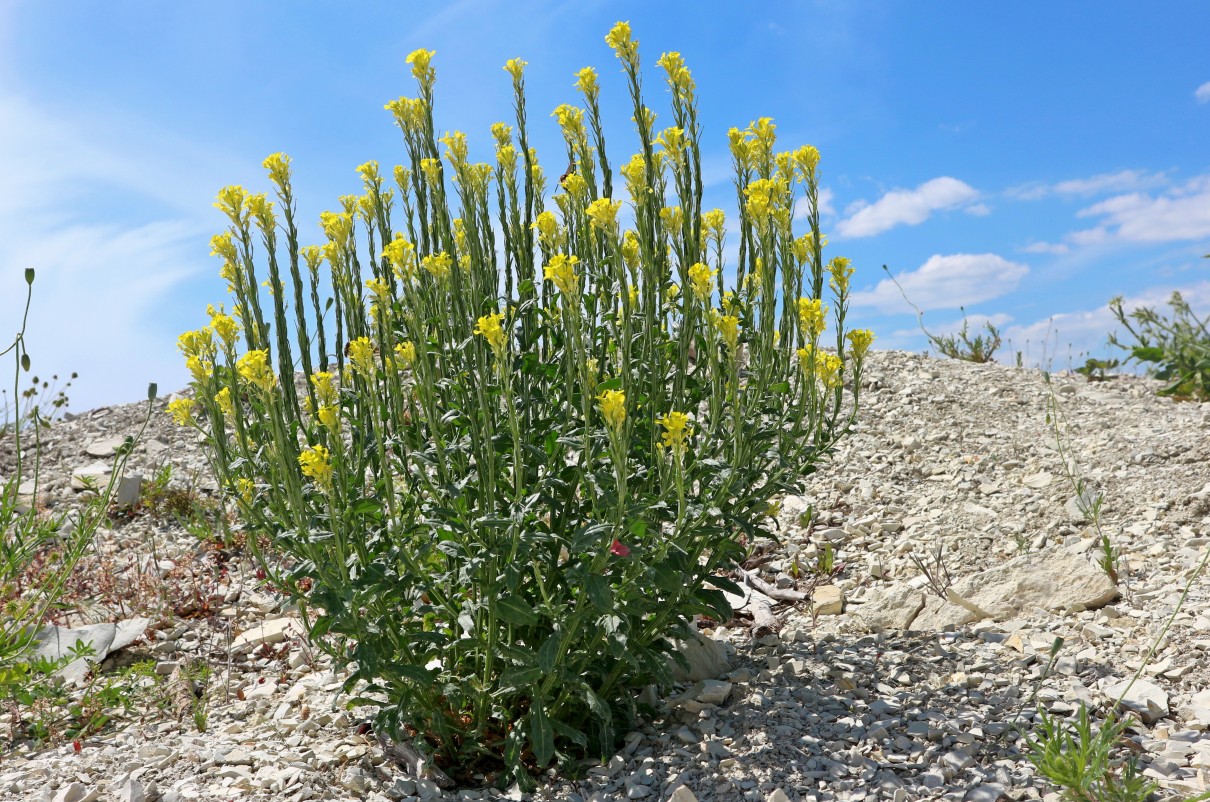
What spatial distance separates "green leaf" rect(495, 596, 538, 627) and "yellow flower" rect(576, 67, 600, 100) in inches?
70.8

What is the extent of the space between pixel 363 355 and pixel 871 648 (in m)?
2.51

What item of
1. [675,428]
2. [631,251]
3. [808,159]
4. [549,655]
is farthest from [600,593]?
[808,159]

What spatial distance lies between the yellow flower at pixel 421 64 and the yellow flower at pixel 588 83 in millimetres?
525

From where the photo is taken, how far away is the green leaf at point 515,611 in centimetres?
280

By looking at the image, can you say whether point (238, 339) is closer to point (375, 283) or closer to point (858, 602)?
point (375, 283)

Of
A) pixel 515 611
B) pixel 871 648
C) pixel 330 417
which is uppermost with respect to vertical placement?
pixel 330 417

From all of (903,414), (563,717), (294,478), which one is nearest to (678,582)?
(563,717)

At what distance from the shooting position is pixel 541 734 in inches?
116

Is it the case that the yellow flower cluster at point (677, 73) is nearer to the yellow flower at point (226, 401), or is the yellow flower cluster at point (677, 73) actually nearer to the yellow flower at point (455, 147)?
the yellow flower at point (455, 147)

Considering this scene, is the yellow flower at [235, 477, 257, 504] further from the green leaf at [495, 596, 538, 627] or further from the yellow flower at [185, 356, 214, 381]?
the green leaf at [495, 596, 538, 627]

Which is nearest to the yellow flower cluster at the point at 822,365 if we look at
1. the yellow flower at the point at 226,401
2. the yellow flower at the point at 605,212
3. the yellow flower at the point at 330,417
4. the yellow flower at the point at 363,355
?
the yellow flower at the point at 605,212

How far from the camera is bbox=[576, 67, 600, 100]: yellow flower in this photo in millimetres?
3340

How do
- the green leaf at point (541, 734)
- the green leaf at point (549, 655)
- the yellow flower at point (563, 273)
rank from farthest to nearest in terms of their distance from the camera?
the green leaf at point (541, 734) → the green leaf at point (549, 655) → the yellow flower at point (563, 273)

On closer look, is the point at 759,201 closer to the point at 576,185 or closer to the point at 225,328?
the point at 576,185
